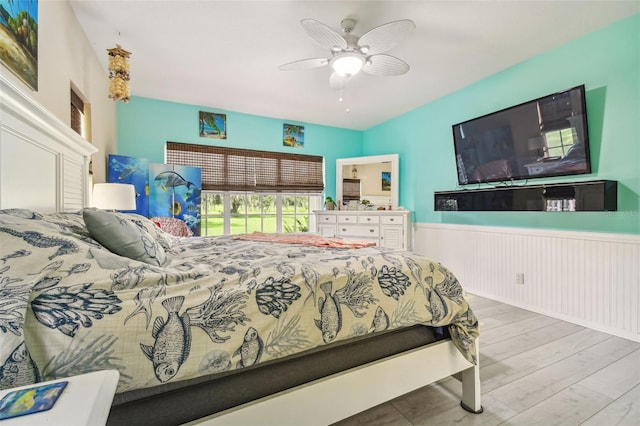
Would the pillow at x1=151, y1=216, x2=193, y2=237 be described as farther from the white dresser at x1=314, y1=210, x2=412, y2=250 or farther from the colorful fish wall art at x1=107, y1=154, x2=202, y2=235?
the white dresser at x1=314, y1=210, x2=412, y2=250

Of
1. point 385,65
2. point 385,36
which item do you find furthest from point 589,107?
point 385,36

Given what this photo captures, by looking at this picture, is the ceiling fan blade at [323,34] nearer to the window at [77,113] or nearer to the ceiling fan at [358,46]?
the ceiling fan at [358,46]

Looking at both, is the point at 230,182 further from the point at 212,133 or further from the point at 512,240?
the point at 512,240

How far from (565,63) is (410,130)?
1906 mm

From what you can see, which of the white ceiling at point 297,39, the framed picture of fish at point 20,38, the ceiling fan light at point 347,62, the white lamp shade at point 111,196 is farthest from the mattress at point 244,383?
the white ceiling at point 297,39

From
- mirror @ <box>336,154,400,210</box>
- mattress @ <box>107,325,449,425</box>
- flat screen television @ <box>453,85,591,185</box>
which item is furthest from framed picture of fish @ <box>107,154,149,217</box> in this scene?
flat screen television @ <box>453,85,591,185</box>

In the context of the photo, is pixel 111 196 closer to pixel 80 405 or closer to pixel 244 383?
pixel 244 383

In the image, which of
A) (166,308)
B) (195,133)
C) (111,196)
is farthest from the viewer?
(195,133)

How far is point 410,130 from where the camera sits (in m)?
4.18

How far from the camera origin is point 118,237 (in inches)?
46.4

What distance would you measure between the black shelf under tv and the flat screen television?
19 cm

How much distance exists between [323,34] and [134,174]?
2696 mm

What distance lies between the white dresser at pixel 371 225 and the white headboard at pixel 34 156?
10.7ft

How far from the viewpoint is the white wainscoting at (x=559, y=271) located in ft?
6.89
